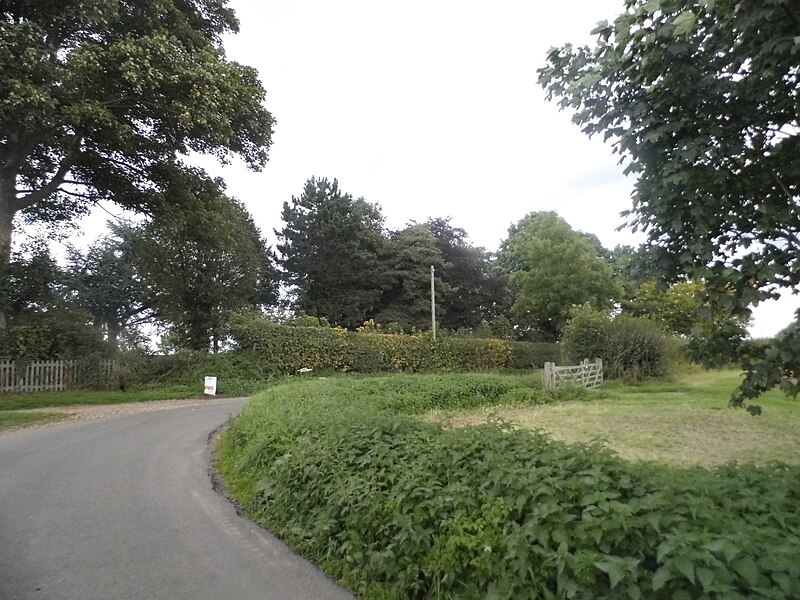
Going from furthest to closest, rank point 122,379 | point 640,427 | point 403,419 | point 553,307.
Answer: point 553,307 → point 122,379 → point 640,427 → point 403,419

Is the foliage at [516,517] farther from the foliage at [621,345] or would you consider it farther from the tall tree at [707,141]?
the foliage at [621,345]

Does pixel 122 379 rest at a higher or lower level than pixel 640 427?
higher

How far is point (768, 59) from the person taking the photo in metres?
3.63

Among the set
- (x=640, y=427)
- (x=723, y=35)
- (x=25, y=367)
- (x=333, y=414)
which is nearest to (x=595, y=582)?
(x=723, y=35)

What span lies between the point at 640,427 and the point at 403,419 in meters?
6.89

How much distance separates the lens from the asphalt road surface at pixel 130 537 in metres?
3.86

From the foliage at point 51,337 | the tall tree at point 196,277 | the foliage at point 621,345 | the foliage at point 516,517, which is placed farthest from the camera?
the tall tree at point 196,277

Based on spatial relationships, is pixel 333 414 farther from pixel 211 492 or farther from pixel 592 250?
pixel 592 250

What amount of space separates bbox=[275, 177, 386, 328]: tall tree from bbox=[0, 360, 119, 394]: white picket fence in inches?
789

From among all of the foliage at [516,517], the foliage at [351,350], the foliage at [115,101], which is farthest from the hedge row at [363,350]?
the foliage at [516,517]

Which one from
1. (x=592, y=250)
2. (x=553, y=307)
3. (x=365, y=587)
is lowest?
(x=365, y=587)

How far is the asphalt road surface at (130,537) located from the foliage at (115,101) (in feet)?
36.2

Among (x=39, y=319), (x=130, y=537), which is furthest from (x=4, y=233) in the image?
(x=130, y=537)

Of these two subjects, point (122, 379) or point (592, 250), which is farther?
point (592, 250)
